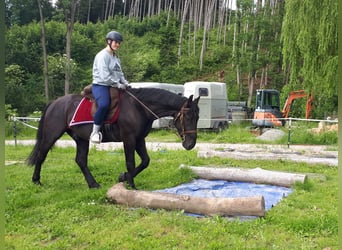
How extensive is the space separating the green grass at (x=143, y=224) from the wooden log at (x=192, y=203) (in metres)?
0.14

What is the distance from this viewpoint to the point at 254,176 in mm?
7062

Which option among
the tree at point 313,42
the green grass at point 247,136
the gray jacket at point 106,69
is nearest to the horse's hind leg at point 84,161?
the gray jacket at point 106,69

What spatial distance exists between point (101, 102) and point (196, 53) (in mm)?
34528

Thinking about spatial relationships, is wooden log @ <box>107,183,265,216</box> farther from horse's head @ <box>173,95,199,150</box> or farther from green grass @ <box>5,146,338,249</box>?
horse's head @ <box>173,95,199,150</box>

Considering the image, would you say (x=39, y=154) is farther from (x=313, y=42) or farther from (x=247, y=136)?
(x=313, y=42)

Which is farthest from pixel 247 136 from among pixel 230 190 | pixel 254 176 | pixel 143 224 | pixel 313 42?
pixel 143 224

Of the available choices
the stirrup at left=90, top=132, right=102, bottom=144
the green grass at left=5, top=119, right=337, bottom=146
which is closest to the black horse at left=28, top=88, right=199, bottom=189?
the stirrup at left=90, top=132, right=102, bottom=144

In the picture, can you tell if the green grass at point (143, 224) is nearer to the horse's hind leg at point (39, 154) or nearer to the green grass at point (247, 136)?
the horse's hind leg at point (39, 154)

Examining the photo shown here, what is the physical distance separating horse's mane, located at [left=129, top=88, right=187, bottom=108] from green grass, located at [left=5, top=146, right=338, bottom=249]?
1.51 meters

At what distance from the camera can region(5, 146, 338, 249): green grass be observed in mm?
3918

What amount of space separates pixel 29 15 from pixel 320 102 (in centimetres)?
3385

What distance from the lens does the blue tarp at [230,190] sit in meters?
6.11

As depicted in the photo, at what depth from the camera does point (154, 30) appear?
4372 centimetres

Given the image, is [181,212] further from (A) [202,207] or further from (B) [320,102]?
(B) [320,102]
